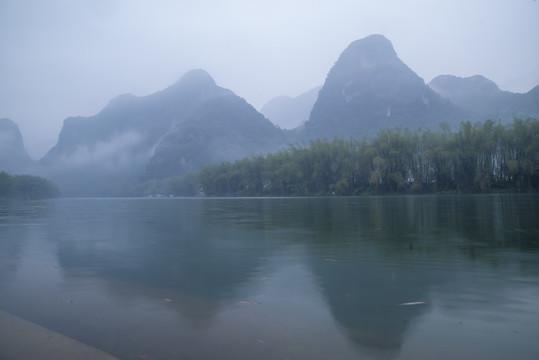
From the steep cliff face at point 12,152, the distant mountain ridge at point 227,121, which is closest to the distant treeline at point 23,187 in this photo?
the distant mountain ridge at point 227,121

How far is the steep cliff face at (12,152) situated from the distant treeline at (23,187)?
85829 mm

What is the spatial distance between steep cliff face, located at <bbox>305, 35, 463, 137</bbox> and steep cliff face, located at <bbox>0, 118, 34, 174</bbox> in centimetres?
13692

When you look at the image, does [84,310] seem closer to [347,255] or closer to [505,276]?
[347,255]

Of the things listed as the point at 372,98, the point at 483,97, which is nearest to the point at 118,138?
the point at 372,98

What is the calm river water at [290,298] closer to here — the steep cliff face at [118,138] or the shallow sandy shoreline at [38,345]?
the shallow sandy shoreline at [38,345]

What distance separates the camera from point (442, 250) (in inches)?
245

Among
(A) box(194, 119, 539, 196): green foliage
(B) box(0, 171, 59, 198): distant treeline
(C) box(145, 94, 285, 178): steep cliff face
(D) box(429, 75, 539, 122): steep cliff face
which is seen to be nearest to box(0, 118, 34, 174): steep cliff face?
(C) box(145, 94, 285, 178): steep cliff face

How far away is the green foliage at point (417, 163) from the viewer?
40.2 metres

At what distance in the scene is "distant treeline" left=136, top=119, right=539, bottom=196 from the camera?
40281 millimetres

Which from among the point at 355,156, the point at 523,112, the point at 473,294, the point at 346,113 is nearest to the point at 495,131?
the point at 355,156

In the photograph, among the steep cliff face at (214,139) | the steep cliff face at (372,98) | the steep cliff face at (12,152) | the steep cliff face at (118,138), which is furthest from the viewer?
the steep cliff face at (12,152)

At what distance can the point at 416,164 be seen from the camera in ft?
161

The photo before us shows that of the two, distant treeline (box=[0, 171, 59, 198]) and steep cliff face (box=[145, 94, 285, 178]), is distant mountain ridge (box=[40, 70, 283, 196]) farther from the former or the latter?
distant treeline (box=[0, 171, 59, 198])


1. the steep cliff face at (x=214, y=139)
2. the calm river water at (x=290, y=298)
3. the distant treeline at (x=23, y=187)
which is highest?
the steep cliff face at (x=214, y=139)
